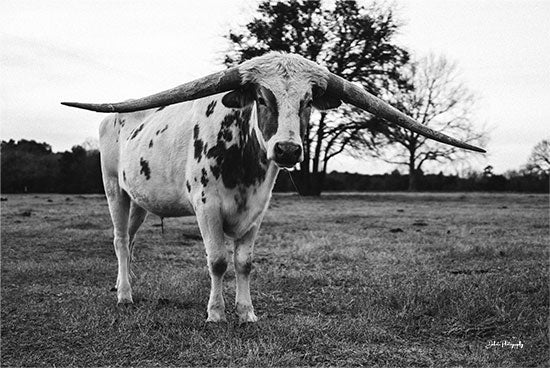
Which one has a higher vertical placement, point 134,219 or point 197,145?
point 197,145

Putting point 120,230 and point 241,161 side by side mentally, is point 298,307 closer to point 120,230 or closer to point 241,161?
point 241,161

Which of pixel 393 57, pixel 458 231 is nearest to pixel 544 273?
pixel 458 231

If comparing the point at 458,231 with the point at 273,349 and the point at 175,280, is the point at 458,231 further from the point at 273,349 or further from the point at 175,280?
the point at 273,349

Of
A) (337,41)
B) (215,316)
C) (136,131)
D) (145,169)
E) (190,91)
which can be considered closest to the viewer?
(190,91)

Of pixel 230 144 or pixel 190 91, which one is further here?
pixel 230 144

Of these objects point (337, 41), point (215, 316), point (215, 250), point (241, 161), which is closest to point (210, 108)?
point (241, 161)

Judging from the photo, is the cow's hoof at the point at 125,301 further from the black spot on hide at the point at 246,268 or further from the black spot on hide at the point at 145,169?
the black spot on hide at the point at 246,268

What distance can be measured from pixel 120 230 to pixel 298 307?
2.34 metres

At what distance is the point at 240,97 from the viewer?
432cm

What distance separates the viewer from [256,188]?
15.3 feet

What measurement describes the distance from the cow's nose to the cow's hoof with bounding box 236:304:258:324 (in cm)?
162

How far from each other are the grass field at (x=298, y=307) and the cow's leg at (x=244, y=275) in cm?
22

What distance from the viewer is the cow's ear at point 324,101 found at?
4.28 meters

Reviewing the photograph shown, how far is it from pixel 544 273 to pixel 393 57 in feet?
78.2
